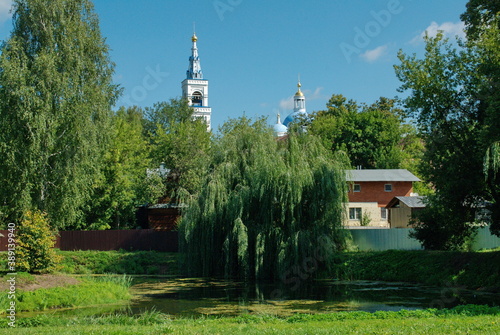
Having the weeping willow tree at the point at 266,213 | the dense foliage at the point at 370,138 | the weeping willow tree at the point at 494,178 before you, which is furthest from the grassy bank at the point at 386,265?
the dense foliage at the point at 370,138

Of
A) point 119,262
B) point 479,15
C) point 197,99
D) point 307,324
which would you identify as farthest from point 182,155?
point 197,99

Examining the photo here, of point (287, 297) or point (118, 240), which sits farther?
point (118, 240)

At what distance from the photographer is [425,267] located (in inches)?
1029

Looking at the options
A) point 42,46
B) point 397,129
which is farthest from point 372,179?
point 42,46

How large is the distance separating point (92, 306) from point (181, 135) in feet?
92.9

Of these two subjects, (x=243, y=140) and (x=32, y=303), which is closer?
(x=32, y=303)

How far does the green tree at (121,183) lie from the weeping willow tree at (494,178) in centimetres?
2449

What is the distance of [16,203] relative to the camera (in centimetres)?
2742

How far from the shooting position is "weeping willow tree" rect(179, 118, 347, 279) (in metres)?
26.1

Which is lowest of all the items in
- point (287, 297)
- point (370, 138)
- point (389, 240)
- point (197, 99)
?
point (287, 297)

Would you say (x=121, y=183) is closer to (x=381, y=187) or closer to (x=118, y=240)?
(x=118, y=240)

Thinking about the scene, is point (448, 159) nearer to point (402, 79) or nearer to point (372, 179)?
point (402, 79)

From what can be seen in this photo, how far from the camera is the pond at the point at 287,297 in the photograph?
58.4 feet

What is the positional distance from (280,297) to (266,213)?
270 inches
